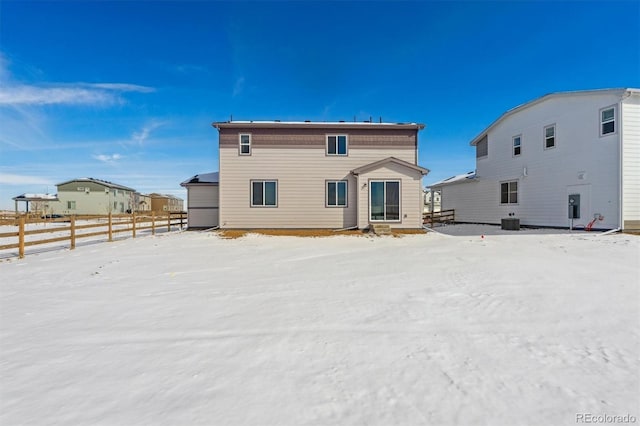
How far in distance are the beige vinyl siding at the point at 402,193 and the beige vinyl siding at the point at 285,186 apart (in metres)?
0.62

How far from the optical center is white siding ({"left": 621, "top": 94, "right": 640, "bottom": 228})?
12.4 metres

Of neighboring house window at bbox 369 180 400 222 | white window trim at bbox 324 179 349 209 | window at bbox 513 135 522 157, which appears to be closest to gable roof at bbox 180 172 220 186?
white window trim at bbox 324 179 349 209

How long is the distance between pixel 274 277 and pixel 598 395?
15.8 ft

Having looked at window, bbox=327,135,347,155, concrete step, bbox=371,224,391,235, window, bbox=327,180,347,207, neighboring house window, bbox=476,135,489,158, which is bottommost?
concrete step, bbox=371,224,391,235

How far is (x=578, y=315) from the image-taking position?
3.72 meters

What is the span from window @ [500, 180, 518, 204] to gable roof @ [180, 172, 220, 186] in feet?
58.6

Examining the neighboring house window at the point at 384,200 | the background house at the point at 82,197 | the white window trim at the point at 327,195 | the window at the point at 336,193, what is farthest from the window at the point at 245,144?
the background house at the point at 82,197

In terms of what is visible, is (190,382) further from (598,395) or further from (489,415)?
(598,395)

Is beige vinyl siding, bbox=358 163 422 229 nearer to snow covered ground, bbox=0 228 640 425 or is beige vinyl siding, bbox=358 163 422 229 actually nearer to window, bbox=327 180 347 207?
window, bbox=327 180 347 207

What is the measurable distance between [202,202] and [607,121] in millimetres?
20814

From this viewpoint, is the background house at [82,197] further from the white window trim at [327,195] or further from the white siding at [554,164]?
the white siding at [554,164]

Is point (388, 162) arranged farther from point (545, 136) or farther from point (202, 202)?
point (202, 202)

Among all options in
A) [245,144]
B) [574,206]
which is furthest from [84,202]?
[574,206]
